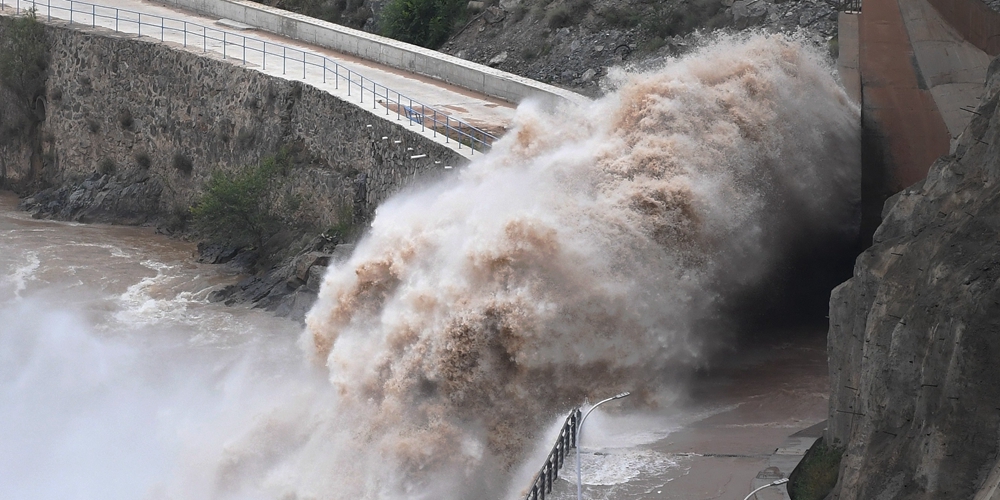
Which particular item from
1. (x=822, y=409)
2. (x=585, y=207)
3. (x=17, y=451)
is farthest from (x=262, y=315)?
(x=822, y=409)

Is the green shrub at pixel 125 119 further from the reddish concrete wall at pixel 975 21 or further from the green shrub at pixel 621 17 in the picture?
the reddish concrete wall at pixel 975 21

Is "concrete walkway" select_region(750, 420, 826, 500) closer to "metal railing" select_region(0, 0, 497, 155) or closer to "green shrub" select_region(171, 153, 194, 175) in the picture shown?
"metal railing" select_region(0, 0, 497, 155)

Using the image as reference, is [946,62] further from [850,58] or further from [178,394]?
[178,394]

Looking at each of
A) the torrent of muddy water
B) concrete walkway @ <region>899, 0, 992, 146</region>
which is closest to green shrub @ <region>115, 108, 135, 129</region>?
the torrent of muddy water

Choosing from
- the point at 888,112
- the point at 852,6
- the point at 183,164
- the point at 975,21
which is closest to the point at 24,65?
the point at 183,164

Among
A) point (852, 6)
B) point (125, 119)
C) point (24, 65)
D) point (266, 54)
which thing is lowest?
point (125, 119)
